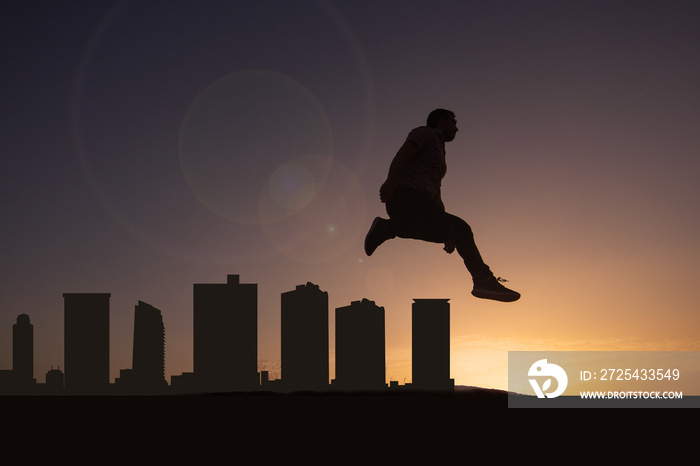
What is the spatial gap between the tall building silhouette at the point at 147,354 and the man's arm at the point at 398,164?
107 m

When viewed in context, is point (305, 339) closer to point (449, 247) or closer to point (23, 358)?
point (23, 358)

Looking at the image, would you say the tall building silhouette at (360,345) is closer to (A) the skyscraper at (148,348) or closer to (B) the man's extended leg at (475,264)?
(A) the skyscraper at (148,348)

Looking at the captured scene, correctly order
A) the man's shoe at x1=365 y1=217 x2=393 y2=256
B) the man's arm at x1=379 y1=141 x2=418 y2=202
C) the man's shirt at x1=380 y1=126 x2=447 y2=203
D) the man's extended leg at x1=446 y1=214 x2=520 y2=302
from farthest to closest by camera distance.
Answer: the man's shoe at x1=365 y1=217 x2=393 y2=256
the man's extended leg at x1=446 y1=214 x2=520 y2=302
the man's shirt at x1=380 y1=126 x2=447 y2=203
the man's arm at x1=379 y1=141 x2=418 y2=202

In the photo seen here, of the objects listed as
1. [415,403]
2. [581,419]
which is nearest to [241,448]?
[415,403]

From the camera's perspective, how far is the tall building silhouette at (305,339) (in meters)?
127

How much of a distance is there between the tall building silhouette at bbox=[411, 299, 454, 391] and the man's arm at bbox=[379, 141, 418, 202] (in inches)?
4580

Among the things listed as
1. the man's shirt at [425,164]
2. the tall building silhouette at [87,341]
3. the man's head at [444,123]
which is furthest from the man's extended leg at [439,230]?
the tall building silhouette at [87,341]

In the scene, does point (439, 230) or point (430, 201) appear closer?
point (430, 201)

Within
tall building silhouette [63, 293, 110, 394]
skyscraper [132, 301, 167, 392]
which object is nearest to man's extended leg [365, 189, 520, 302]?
skyscraper [132, 301, 167, 392]

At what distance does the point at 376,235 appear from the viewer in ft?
35.5

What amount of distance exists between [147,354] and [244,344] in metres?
17.6

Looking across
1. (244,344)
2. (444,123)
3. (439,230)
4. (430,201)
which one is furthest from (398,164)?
(244,344)

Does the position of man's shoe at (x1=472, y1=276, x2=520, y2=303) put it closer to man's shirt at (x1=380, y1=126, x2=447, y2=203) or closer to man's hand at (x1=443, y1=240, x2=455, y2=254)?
man's hand at (x1=443, y1=240, x2=455, y2=254)

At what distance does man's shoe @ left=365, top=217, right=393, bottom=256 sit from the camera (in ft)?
35.3
